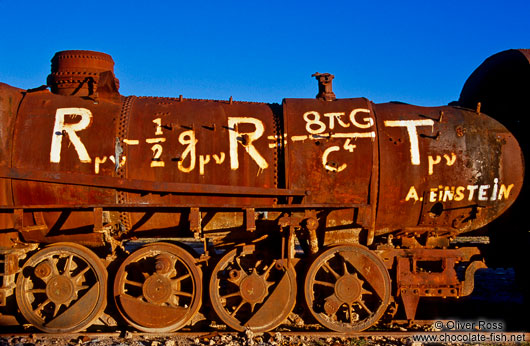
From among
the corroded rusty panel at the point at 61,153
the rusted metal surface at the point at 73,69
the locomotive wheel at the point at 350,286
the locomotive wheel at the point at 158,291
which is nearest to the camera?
the corroded rusty panel at the point at 61,153

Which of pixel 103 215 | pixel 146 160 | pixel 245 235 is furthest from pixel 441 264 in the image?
pixel 103 215

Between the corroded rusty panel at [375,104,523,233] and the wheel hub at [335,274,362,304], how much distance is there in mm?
959

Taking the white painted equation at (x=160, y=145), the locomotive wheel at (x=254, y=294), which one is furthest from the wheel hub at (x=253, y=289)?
the white painted equation at (x=160, y=145)

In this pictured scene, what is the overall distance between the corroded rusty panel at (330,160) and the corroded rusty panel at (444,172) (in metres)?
0.29

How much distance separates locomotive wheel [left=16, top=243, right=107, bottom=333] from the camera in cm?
570

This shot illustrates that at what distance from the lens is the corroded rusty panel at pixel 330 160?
585 cm

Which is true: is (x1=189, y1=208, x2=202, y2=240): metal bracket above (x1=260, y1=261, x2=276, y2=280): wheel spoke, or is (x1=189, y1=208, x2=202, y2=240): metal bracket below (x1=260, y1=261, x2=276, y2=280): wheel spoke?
above

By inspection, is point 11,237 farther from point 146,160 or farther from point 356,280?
point 356,280

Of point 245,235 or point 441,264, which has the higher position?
point 245,235

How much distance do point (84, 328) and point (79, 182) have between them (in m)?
2.15

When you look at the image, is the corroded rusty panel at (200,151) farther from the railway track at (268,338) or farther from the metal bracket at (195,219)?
the railway track at (268,338)

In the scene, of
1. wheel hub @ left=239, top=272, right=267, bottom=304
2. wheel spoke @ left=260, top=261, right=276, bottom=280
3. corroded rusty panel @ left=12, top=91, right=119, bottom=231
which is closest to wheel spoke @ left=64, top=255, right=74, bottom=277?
corroded rusty panel @ left=12, top=91, right=119, bottom=231

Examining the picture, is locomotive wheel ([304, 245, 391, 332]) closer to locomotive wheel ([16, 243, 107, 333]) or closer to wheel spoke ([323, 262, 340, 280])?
wheel spoke ([323, 262, 340, 280])

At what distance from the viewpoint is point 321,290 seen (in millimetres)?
6316
